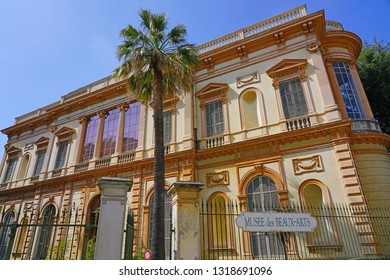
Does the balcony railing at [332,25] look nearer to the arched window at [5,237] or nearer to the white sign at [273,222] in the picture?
the white sign at [273,222]

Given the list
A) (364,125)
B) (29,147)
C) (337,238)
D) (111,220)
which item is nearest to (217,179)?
(337,238)

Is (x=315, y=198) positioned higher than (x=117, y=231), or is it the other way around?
(x=315, y=198)

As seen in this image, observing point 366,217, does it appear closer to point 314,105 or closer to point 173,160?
point 314,105

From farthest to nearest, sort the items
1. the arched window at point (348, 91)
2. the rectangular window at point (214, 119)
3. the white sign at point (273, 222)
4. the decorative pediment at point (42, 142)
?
the decorative pediment at point (42, 142) < the rectangular window at point (214, 119) < the arched window at point (348, 91) < the white sign at point (273, 222)

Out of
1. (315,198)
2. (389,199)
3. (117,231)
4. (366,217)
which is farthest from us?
(315,198)

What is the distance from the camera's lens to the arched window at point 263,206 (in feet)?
35.1

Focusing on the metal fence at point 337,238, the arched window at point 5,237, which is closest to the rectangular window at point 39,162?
the arched window at point 5,237

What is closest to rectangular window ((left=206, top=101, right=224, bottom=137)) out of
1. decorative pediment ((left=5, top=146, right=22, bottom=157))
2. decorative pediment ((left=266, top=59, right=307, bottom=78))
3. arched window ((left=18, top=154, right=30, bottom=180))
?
decorative pediment ((left=266, top=59, right=307, bottom=78))

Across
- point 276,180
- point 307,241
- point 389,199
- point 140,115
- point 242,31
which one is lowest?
point 307,241

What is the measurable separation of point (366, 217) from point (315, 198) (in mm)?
2091

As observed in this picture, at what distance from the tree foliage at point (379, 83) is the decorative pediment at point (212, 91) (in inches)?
366

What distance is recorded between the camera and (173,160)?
1423 cm

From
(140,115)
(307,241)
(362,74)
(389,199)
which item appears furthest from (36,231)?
(362,74)

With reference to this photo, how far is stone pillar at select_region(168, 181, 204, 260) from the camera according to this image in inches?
244
